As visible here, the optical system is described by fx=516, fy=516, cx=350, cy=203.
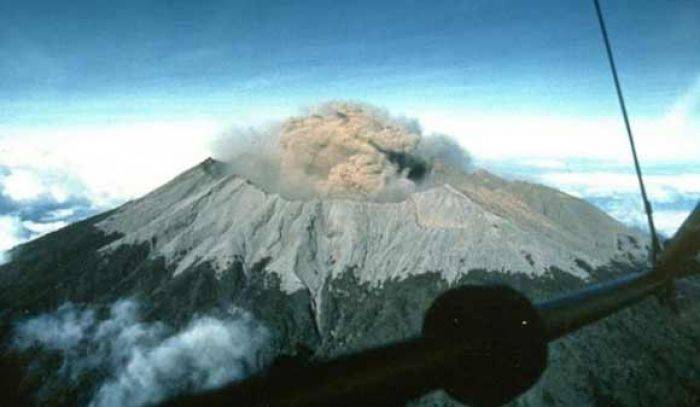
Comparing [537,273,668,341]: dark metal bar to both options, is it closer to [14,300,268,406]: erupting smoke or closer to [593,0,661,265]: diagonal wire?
[593,0,661,265]: diagonal wire

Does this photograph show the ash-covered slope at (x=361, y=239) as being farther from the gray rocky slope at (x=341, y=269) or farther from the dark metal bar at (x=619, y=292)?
the dark metal bar at (x=619, y=292)

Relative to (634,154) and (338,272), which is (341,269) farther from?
(634,154)

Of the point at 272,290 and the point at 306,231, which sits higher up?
the point at 306,231

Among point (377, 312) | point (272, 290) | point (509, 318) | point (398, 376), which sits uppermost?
point (398, 376)

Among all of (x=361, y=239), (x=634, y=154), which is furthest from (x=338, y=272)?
(x=634, y=154)

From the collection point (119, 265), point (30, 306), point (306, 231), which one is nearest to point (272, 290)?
point (306, 231)

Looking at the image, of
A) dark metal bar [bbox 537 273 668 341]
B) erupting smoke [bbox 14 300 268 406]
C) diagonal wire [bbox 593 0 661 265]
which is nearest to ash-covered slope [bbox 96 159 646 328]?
erupting smoke [bbox 14 300 268 406]

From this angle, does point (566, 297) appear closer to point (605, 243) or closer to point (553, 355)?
point (553, 355)
